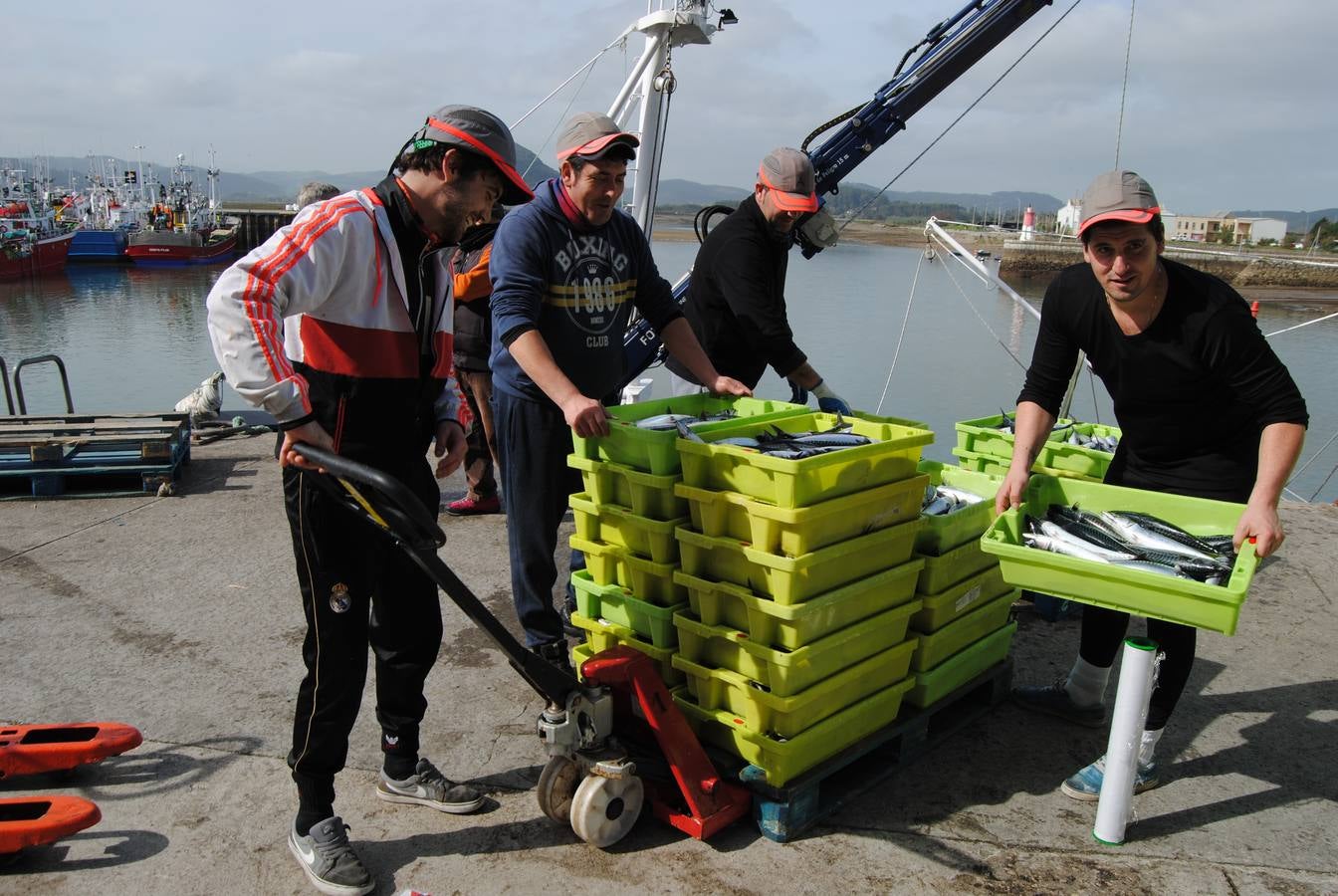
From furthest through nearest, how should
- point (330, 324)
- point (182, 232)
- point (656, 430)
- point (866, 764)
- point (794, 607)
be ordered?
point (182, 232) → point (866, 764) → point (656, 430) → point (794, 607) → point (330, 324)

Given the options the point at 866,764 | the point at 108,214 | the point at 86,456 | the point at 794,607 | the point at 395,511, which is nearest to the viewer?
the point at 395,511

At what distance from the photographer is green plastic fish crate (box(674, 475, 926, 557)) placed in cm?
257

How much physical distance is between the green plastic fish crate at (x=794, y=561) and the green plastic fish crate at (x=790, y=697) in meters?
0.29

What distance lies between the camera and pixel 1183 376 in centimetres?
282

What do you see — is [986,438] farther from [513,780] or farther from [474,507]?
[474,507]

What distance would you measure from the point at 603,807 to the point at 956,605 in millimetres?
1467

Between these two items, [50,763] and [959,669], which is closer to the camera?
[50,763]

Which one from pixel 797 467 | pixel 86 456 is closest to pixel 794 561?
pixel 797 467

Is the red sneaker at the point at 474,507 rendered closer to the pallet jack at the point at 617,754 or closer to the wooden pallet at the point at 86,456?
the wooden pallet at the point at 86,456

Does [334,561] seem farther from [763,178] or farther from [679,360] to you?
[763,178]

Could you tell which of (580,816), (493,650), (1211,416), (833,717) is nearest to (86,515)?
(493,650)

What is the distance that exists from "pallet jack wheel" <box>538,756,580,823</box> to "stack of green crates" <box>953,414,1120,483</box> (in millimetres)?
2638

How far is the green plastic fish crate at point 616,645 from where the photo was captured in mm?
3078

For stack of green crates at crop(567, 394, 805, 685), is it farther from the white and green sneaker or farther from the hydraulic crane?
the hydraulic crane
